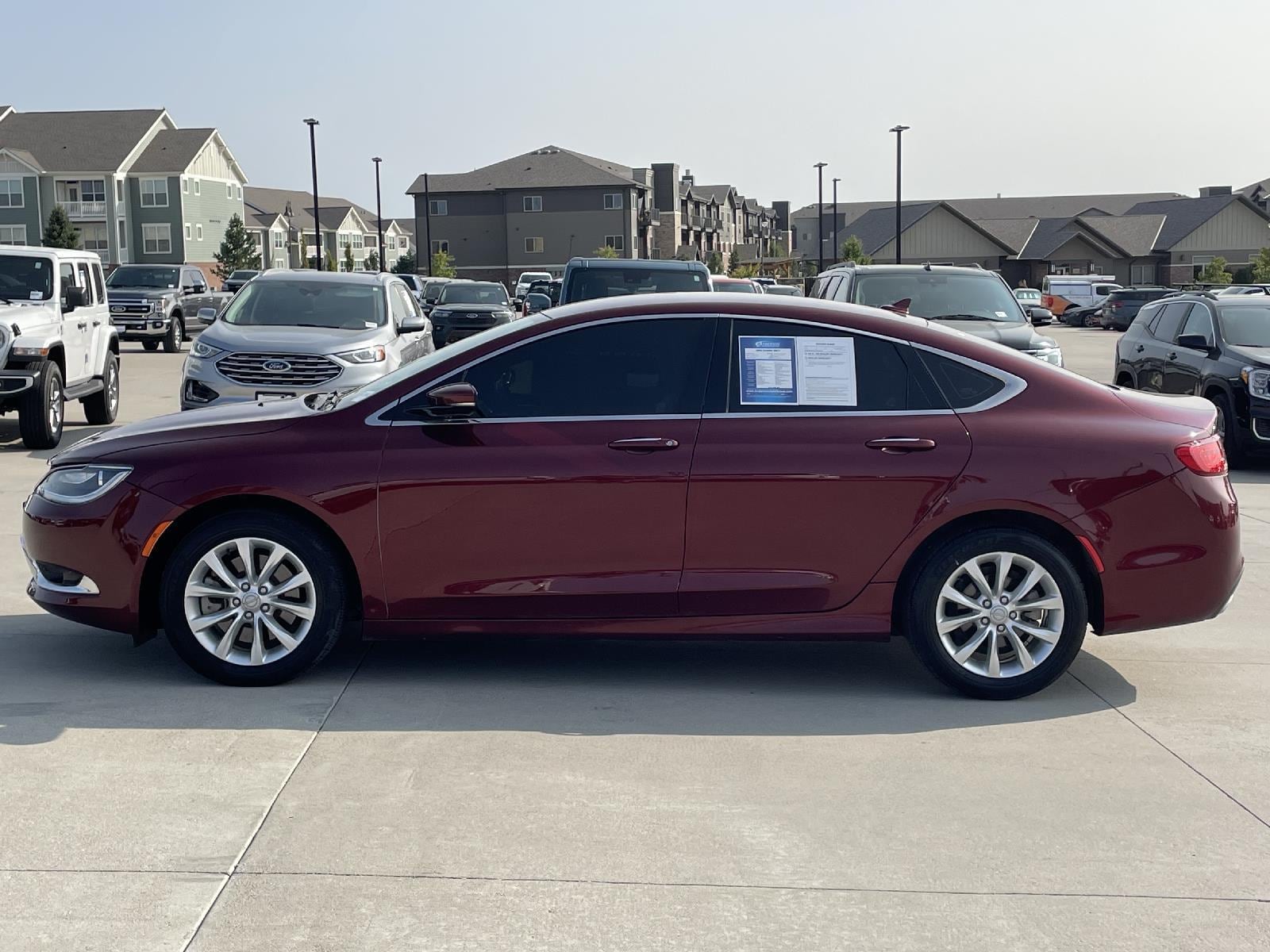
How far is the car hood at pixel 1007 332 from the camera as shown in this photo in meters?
13.4

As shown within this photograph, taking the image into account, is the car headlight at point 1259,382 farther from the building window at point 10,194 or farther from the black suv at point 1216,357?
the building window at point 10,194

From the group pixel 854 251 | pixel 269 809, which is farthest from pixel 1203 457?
pixel 854 251

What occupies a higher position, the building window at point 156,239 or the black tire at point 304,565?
the building window at point 156,239

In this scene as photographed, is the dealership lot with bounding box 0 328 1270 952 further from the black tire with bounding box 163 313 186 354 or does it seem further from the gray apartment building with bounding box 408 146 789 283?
the gray apartment building with bounding box 408 146 789 283

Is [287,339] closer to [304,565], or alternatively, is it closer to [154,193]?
[304,565]

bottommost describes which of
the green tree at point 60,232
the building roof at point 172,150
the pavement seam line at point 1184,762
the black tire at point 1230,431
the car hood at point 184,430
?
the pavement seam line at point 1184,762

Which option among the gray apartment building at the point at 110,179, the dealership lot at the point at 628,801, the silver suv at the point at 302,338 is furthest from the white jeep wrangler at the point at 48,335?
the gray apartment building at the point at 110,179

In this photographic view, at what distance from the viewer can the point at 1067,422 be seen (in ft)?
19.5

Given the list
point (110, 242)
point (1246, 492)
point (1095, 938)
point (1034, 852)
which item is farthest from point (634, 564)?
point (110, 242)

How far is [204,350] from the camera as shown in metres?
13.2

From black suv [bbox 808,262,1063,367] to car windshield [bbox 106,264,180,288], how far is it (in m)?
21.7

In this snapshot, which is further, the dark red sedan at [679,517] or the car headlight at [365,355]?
the car headlight at [365,355]

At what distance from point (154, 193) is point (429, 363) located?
8331 cm

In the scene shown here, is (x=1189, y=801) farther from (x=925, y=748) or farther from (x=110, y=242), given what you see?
(x=110, y=242)
